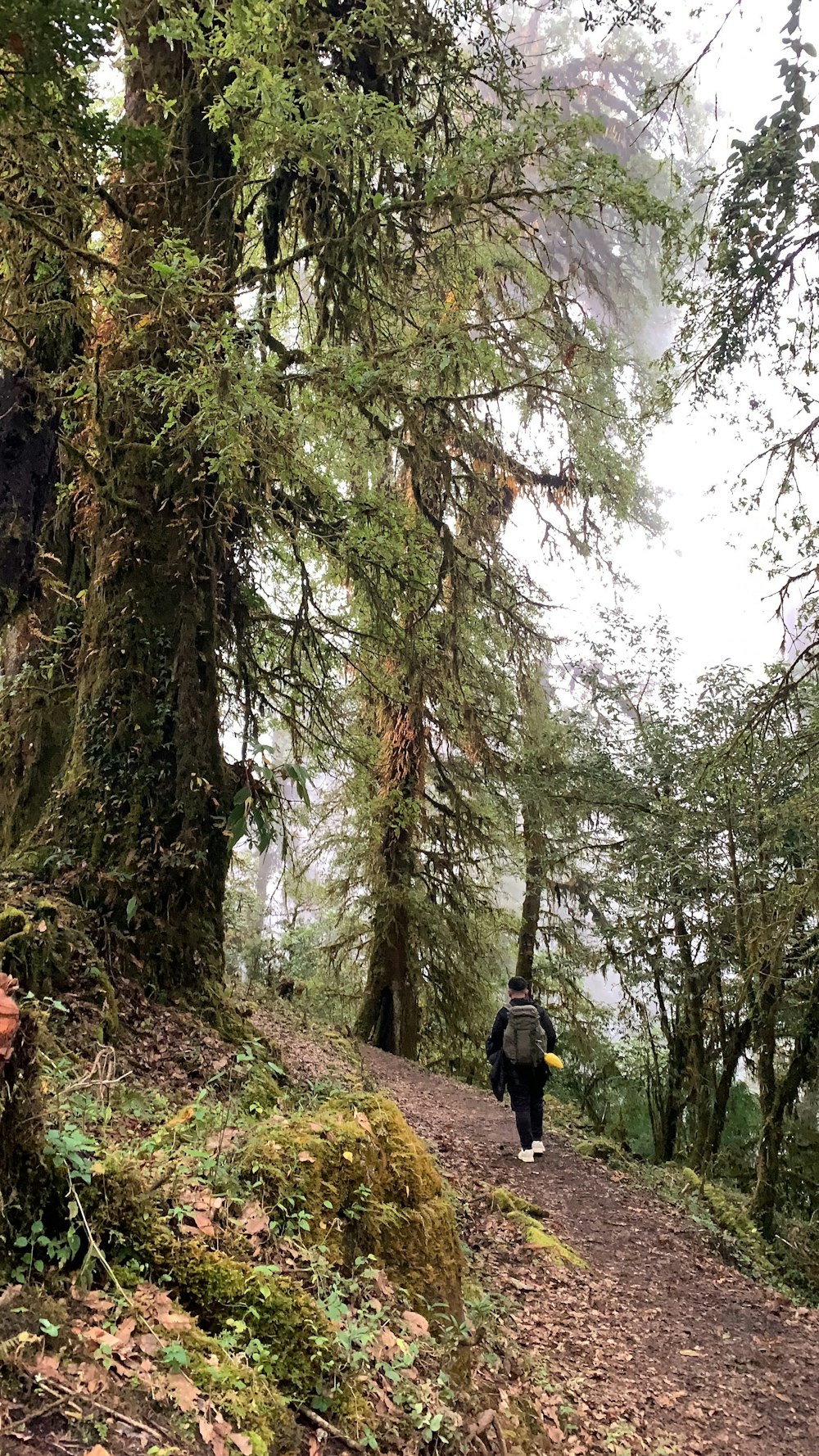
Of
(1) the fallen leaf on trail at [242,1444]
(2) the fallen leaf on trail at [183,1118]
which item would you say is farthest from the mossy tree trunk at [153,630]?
(1) the fallen leaf on trail at [242,1444]

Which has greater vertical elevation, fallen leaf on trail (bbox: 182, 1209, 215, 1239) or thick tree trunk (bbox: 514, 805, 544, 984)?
thick tree trunk (bbox: 514, 805, 544, 984)

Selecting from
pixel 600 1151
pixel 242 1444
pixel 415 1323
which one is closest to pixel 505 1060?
pixel 600 1151

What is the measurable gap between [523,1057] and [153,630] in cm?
481

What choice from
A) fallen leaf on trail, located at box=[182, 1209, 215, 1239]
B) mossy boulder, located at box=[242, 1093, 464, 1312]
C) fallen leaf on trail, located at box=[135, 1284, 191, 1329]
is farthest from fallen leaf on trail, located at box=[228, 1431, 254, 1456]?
mossy boulder, located at box=[242, 1093, 464, 1312]

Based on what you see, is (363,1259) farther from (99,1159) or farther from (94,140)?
(94,140)

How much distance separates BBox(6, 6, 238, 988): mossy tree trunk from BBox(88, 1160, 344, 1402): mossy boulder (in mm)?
2550

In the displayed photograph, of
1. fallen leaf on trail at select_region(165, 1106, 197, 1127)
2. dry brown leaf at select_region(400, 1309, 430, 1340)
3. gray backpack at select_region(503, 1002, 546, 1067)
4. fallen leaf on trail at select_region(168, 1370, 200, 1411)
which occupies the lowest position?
dry brown leaf at select_region(400, 1309, 430, 1340)

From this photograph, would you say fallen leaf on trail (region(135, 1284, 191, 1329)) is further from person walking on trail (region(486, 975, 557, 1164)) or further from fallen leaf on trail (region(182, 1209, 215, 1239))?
person walking on trail (region(486, 975, 557, 1164))

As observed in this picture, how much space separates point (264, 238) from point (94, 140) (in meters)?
3.41

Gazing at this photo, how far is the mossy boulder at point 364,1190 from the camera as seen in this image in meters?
3.31

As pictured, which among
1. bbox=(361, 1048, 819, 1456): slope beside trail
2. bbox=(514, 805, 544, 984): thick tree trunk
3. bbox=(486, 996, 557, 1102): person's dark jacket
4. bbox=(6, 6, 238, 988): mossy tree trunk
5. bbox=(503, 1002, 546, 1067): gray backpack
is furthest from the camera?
bbox=(514, 805, 544, 984): thick tree trunk

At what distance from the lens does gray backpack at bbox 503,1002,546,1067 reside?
7188mm

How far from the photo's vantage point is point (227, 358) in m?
4.22

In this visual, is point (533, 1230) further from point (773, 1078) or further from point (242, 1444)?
point (242, 1444)
